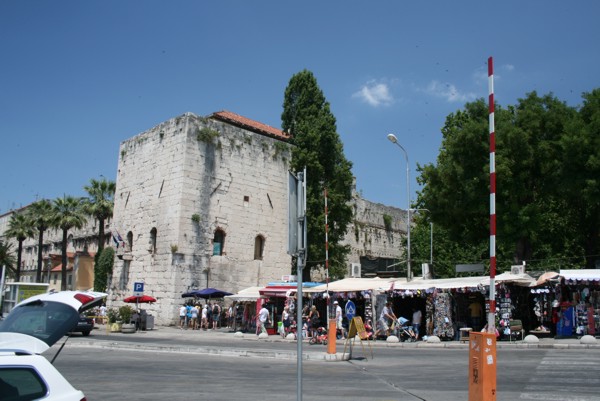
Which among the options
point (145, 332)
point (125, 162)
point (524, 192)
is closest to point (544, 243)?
point (524, 192)

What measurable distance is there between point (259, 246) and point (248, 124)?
29.0ft

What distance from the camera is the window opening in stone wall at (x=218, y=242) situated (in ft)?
108

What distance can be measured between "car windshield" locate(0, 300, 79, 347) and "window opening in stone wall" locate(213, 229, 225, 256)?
88.0 feet

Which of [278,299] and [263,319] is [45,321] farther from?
[278,299]

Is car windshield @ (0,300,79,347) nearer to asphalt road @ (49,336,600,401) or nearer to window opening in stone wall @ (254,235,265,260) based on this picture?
asphalt road @ (49,336,600,401)

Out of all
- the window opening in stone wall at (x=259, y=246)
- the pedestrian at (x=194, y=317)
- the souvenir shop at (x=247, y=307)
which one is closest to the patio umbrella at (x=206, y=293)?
the souvenir shop at (x=247, y=307)

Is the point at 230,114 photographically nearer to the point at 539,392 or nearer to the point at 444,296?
the point at 444,296

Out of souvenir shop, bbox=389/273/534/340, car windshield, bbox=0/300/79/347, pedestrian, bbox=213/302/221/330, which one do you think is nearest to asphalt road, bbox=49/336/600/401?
car windshield, bbox=0/300/79/347

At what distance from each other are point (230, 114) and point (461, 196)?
18.9 meters

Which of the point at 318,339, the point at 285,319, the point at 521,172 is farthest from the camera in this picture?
the point at 285,319

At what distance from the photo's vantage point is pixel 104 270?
1428 inches

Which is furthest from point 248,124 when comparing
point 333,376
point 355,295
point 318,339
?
point 333,376

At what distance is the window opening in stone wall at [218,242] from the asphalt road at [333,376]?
16.1m

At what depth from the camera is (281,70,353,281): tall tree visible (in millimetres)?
33094
